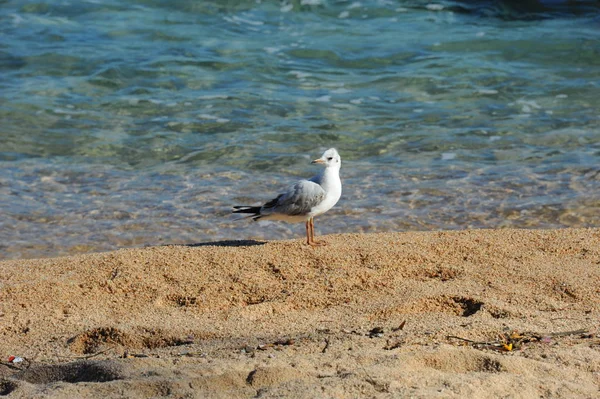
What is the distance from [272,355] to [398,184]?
389 cm

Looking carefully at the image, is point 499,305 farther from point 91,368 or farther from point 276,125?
point 276,125

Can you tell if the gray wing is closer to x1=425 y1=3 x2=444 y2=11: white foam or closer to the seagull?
the seagull

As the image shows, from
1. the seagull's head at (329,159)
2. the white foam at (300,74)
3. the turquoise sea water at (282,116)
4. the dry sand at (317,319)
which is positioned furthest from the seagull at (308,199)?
the white foam at (300,74)

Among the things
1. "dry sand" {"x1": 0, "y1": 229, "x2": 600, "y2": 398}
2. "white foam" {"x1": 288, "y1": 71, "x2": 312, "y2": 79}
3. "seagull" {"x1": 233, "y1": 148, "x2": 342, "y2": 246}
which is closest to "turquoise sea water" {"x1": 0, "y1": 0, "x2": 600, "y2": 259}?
"white foam" {"x1": 288, "y1": 71, "x2": 312, "y2": 79}

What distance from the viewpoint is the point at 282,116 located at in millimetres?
9156

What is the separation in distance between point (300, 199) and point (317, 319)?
1368 mm

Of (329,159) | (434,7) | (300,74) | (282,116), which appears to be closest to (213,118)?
(282,116)

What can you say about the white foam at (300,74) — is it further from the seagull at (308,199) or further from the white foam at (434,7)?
the seagull at (308,199)

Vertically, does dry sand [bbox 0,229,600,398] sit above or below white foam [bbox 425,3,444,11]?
below

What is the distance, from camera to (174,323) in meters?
4.13

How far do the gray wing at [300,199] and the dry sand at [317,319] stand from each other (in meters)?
0.22

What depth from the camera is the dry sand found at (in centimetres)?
325

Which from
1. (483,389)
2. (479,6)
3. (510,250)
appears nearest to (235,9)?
(479,6)

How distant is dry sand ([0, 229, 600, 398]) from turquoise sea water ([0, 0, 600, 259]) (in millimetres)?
1190
